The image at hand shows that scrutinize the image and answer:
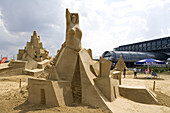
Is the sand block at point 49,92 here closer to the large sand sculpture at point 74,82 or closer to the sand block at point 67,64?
the large sand sculpture at point 74,82

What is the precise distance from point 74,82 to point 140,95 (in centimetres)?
357

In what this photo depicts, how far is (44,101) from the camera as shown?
5289 mm

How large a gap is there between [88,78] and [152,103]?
11.8 feet

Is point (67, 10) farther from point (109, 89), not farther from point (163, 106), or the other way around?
point (163, 106)

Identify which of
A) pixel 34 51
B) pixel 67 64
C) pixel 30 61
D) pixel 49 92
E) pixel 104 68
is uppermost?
pixel 34 51

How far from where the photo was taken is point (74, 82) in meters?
5.82

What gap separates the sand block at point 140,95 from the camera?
609 cm

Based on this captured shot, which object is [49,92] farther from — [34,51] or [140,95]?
[34,51]

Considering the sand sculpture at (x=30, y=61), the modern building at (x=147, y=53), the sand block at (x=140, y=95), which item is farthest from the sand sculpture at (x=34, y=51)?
the modern building at (x=147, y=53)

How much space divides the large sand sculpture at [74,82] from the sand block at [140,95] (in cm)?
11

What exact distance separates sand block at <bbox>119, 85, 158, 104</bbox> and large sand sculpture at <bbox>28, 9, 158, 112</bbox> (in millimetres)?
114

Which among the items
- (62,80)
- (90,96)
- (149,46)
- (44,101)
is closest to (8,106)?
(44,101)

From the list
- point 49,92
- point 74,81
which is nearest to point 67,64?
point 74,81

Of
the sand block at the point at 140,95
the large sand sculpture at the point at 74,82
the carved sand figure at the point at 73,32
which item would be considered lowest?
the sand block at the point at 140,95
